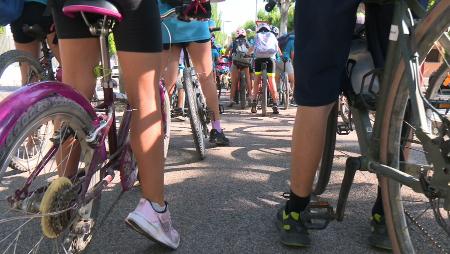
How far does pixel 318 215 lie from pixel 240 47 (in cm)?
821

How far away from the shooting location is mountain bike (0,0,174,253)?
4.52 feet

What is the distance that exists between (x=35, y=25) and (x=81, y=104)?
2146 mm

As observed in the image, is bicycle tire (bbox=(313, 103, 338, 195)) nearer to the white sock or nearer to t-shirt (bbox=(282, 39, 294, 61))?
the white sock

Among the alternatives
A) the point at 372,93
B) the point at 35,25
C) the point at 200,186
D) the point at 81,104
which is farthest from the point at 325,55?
the point at 35,25

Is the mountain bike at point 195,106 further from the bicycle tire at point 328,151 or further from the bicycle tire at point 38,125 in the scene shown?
the bicycle tire at point 38,125

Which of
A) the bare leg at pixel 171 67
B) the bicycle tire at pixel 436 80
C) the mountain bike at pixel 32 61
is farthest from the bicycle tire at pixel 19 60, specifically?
the bicycle tire at pixel 436 80

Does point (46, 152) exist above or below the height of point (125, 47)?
below

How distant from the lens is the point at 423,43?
5.08 ft

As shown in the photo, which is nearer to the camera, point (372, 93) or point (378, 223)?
point (372, 93)

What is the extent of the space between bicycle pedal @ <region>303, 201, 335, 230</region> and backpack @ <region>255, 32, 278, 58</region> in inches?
242

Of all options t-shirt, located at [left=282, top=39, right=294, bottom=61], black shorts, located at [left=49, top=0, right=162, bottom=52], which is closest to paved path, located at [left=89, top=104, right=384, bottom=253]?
black shorts, located at [left=49, top=0, right=162, bottom=52]

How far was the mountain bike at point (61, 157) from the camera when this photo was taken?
1.38 m

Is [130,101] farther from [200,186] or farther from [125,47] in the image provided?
[200,186]

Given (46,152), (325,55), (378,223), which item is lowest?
(378,223)
